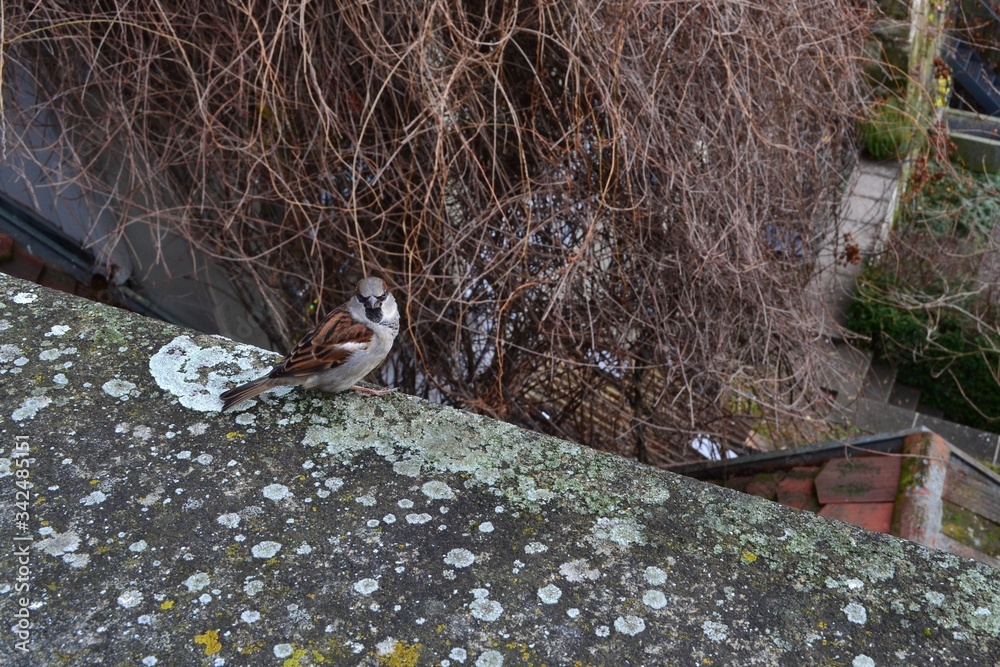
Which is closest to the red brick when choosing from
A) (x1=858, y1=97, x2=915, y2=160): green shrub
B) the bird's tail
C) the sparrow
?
the sparrow

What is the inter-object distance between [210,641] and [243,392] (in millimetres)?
514

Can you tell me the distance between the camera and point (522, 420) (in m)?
3.51

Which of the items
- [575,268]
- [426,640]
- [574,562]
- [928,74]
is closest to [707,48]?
[575,268]

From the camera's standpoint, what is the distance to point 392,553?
1304mm

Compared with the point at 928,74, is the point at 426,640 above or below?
below

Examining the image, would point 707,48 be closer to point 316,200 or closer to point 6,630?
point 316,200

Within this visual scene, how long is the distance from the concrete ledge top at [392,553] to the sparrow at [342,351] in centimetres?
5

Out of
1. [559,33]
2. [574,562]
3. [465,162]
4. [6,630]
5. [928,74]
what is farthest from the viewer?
[928,74]

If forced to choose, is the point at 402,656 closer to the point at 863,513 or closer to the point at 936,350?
the point at 863,513

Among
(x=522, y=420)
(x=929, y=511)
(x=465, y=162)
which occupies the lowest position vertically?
(x=522, y=420)

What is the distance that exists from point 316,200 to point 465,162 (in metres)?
0.51

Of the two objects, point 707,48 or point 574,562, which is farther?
point 707,48

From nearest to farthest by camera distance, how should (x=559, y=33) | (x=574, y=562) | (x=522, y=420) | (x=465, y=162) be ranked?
1. (x=574, y=562)
2. (x=559, y=33)
3. (x=465, y=162)
4. (x=522, y=420)

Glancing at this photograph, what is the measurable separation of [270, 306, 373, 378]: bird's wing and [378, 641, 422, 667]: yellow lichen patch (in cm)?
61
